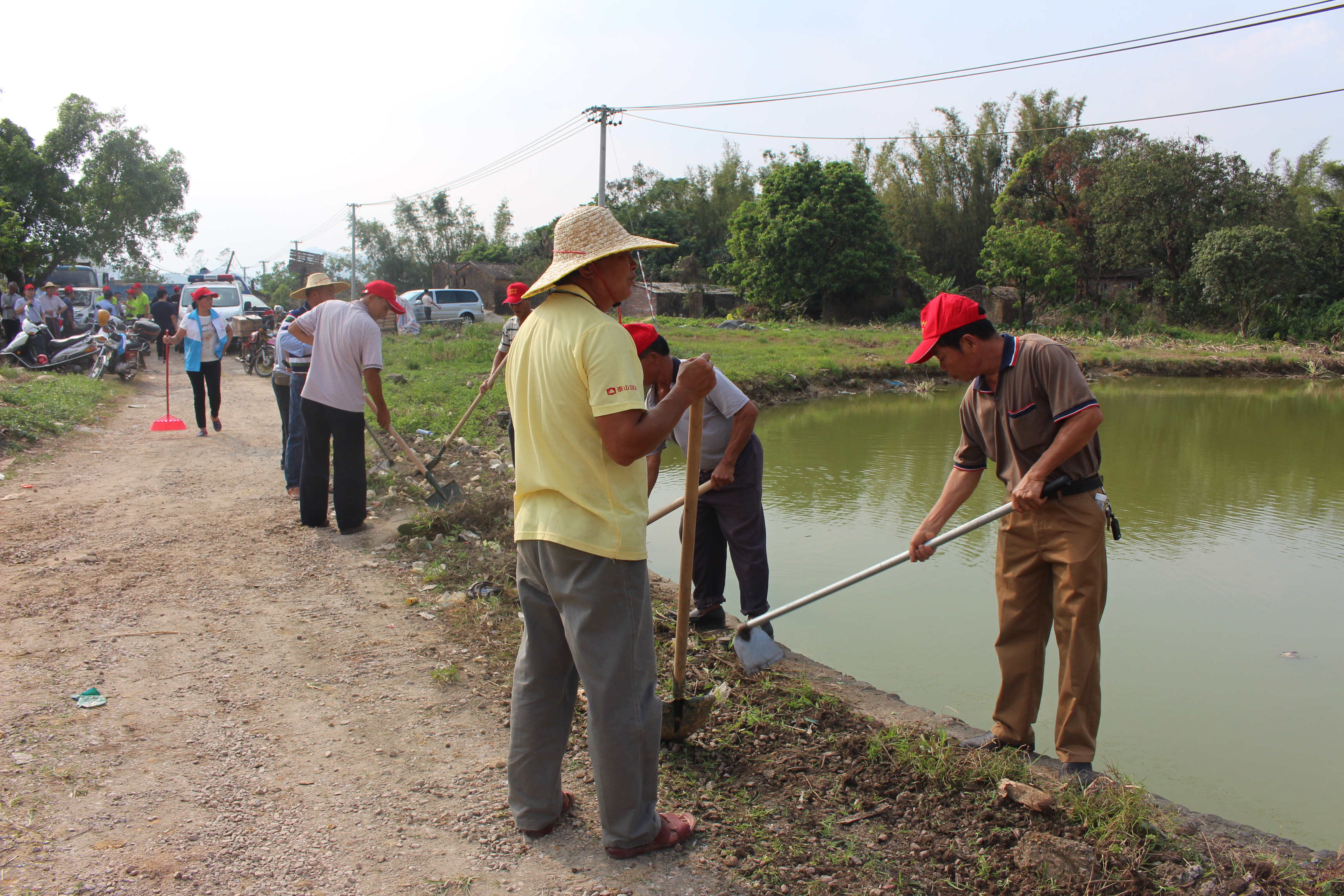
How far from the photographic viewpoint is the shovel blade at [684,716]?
293 cm

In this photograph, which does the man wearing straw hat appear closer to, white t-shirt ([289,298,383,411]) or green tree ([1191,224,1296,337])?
white t-shirt ([289,298,383,411])

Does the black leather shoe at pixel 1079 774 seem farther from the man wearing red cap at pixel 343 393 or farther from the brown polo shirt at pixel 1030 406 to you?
the man wearing red cap at pixel 343 393

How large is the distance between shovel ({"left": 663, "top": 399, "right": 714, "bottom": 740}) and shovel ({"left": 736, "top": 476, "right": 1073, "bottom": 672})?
505mm

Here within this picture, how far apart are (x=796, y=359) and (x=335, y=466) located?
12.9 metres

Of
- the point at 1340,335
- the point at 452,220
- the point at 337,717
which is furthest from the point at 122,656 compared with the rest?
the point at 452,220

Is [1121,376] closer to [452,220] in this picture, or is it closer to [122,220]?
[122,220]

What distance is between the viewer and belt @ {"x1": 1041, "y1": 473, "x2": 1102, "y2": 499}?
9.09ft

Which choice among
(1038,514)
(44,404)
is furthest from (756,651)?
(44,404)

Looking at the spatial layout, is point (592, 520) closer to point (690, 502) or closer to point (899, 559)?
point (690, 502)

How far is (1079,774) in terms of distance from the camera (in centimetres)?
280

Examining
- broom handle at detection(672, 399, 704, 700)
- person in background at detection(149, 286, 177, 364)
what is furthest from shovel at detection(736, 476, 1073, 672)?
person in background at detection(149, 286, 177, 364)

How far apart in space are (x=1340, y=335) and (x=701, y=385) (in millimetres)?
30829

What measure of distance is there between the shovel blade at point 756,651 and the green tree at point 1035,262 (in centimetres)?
2970

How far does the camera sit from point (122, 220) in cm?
2725
